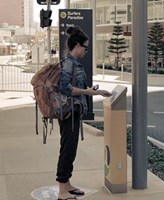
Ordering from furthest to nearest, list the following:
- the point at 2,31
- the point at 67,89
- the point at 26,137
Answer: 1. the point at 2,31
2. the point at 26,137
3. the point at 67,89

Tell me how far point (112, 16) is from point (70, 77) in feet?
153

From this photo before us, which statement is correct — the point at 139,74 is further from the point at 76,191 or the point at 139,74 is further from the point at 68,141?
the point at 76,191

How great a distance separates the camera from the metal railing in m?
23.6

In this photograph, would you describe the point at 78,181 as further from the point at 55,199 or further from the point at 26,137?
the point at 26,137

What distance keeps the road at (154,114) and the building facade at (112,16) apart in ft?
82.7

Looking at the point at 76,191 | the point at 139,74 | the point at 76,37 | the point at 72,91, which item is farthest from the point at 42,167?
the point at 76,37

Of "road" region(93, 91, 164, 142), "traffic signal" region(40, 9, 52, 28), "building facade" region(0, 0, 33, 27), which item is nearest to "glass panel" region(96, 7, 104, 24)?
"road" region(93, 91, 164, 142)

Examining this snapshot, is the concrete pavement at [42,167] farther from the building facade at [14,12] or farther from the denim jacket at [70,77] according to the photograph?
the building facade at [14,12]

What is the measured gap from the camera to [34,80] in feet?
16.3

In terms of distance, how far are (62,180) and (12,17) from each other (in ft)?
564

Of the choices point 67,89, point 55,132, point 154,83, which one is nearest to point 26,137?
point 55,132

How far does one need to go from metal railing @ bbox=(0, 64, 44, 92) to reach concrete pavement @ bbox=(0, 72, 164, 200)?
1240cm

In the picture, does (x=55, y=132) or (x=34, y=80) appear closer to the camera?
(x=34, y=80)

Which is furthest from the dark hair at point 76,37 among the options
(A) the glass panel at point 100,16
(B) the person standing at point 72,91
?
(A) the glass panel at point 100,16
